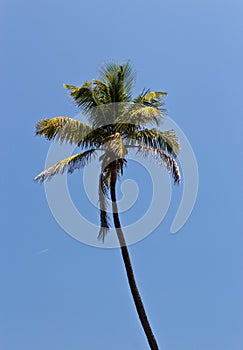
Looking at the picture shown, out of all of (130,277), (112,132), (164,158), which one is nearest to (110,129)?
(112,132)

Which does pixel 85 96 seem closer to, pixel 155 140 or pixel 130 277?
pixel 155 140

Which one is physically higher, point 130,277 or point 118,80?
point 118,80

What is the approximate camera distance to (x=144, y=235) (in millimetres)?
11930

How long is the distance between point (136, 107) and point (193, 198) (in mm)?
3173

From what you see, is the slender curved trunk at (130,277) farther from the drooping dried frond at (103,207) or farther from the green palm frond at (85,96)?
the green palm frond at (85,96)

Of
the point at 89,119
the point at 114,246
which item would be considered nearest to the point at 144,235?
the point at 114,246

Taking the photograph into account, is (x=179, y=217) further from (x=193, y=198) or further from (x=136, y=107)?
(x=136, y=107)

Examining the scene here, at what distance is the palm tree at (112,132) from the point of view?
11828 mm

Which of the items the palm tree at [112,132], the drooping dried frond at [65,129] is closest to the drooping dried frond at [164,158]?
the palm tree at [112,132]

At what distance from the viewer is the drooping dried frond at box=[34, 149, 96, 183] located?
39.2ft

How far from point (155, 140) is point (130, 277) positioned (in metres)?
3.94

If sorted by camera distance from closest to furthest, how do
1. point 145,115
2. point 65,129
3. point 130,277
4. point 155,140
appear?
point 130,277
point 145,115
point 65,129
point 155,140

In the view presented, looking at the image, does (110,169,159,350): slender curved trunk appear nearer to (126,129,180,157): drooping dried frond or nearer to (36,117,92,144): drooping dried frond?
(126,129,180,157): drooping dried frond

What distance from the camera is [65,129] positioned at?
40.3ft
